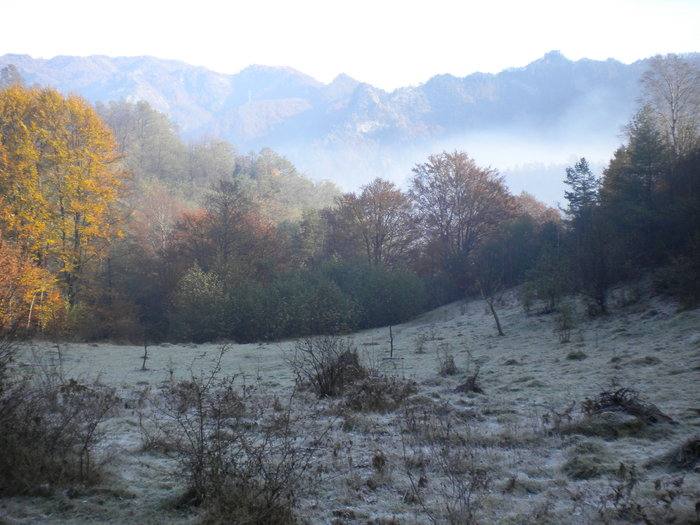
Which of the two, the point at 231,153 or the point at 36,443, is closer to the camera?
the point at 36,443

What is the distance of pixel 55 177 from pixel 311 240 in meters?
17.5

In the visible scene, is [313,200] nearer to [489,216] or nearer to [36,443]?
[489,216]

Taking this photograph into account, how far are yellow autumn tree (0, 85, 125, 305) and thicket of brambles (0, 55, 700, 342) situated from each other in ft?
0.24

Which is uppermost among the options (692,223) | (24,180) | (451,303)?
(24,180)

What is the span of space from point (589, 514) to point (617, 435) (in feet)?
6.43

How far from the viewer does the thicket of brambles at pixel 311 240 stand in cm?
1819

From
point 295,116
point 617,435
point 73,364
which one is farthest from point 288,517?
point 295,116

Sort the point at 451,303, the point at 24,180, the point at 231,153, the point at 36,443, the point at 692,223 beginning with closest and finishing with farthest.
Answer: the point at 36,443
the point at 692,223
the point at 24,180
the point at 451,303
the point at 231,153

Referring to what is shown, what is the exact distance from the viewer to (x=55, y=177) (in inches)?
848

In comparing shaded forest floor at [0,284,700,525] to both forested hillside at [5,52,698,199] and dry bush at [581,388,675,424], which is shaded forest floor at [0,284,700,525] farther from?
forested hillside at [5,52,698,199]

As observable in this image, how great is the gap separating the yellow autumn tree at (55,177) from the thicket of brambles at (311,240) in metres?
0.07

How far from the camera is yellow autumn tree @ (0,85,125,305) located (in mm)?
20406

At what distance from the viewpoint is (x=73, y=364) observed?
40.4 ft

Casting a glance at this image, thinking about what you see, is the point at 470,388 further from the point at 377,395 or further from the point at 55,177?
the point at 55,177
